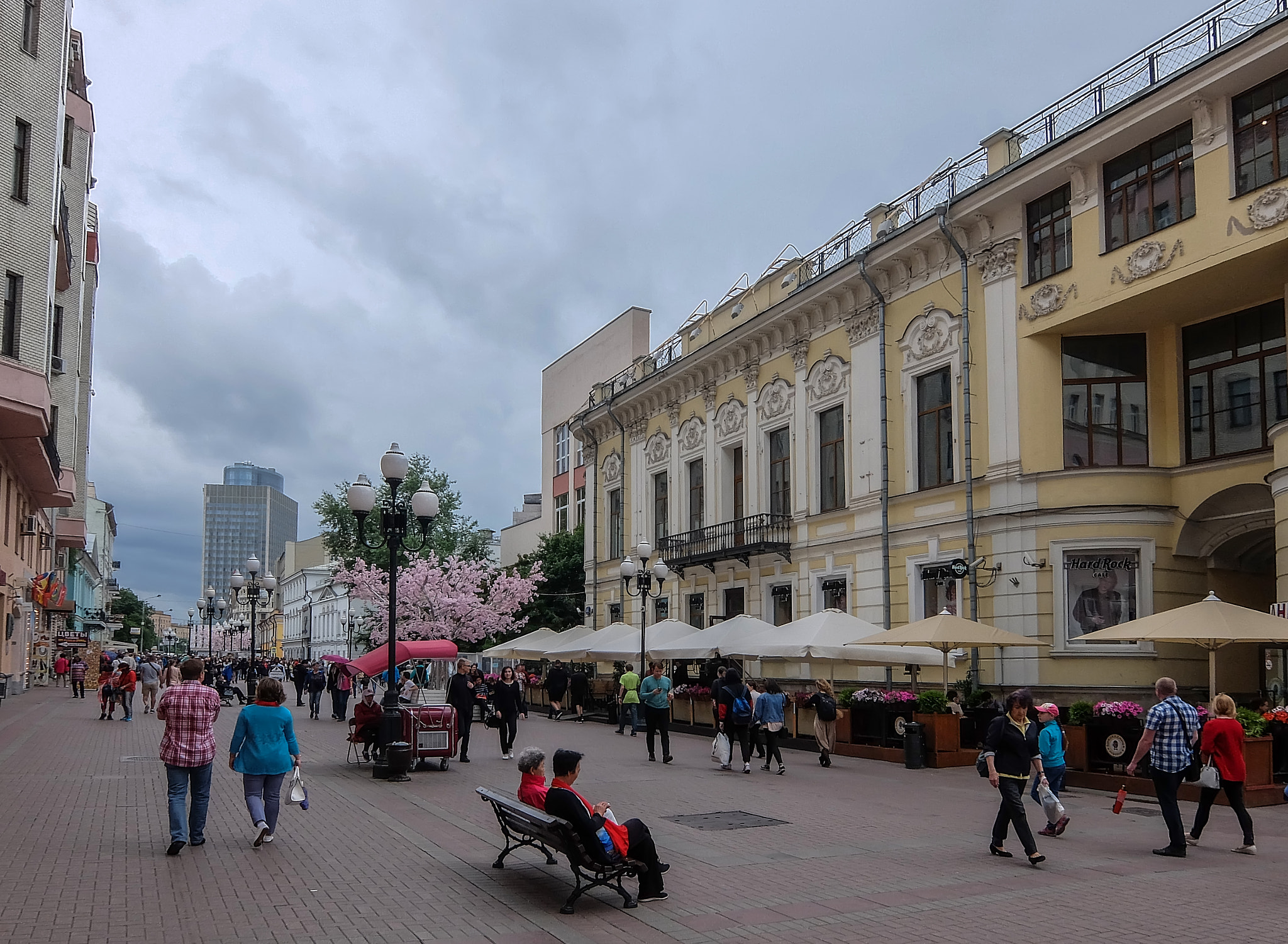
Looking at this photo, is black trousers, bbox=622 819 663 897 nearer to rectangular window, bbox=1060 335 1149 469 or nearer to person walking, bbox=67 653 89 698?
rectangular window, bbox=1060 335 1149 469

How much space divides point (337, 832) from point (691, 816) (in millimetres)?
3993

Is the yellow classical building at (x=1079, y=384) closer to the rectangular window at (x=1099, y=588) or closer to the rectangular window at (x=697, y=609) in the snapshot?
the rectangular window at (x=1099, y=588)

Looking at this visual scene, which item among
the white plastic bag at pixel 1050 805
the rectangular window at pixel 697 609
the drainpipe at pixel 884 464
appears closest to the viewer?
the white plastic bag at pixel 1050 805

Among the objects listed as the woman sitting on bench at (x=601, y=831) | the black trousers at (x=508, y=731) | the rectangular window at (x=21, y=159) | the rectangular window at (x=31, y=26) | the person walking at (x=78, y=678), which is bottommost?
the person walking at (x=78, y=678)

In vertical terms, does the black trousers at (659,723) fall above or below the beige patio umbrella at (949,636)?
below

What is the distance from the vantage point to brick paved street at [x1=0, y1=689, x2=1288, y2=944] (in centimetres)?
746

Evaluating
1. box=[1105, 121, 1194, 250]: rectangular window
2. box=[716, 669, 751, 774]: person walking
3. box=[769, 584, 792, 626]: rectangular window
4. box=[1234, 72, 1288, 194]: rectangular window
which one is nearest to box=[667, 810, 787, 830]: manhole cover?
box=[716, 669, 751, 774]: person walking

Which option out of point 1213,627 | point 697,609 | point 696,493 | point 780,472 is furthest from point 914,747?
point 696,493

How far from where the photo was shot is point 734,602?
32.4 m

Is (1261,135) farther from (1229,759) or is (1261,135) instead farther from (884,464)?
(1229,759)

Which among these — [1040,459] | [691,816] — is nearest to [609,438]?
[1040,459]

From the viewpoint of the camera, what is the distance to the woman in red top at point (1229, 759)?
412 inches

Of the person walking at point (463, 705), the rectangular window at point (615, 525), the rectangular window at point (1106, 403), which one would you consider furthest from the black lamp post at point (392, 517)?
the rectangular window at point (615, 525)

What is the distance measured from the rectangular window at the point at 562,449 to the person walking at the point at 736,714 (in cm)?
3714
